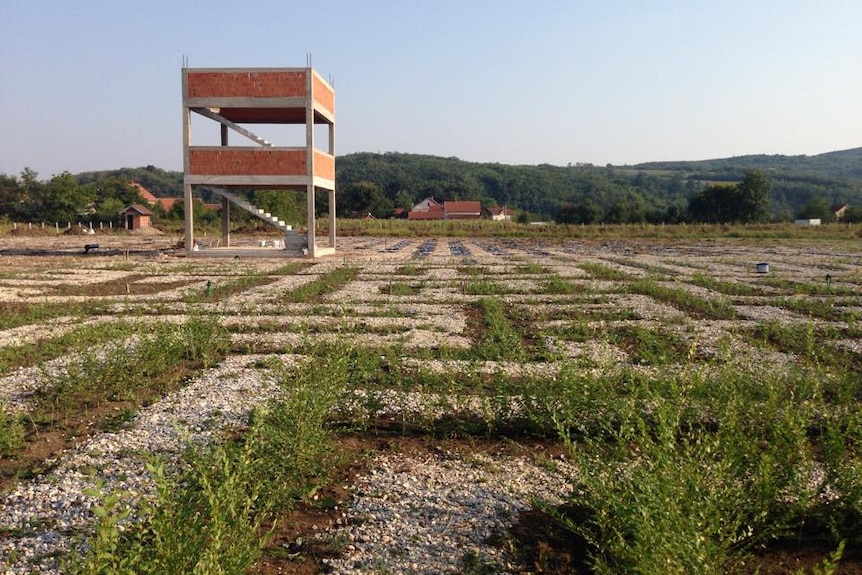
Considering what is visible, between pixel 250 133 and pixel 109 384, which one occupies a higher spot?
pixel 250 133

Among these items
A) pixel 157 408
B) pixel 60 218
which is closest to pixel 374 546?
pixel 157 408

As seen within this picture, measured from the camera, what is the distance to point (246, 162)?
2958 centimetres

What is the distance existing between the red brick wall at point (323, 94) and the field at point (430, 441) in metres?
17.0

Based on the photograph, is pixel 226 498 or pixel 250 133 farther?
pixel 250 133

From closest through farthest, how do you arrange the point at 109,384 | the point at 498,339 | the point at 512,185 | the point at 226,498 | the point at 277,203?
the point at 226,498 → the point at 109,384 → the point at 498,339 → the point at 277,203 → the point at 512,185

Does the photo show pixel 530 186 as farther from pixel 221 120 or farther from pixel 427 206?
pixel 221 120

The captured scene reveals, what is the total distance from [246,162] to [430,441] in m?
25.1

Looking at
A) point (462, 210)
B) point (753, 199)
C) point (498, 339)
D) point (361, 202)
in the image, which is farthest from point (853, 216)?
point (498, 339)

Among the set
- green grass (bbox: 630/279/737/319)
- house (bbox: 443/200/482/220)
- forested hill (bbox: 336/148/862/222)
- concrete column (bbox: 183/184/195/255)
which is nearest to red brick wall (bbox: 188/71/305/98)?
concrete column (bbox: 183/184/195/255)

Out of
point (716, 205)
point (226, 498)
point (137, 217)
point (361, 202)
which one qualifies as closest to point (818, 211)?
point (716, 205)

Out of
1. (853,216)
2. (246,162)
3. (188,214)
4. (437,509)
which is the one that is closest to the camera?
(437,509)

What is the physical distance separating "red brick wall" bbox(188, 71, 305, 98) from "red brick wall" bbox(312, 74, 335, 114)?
0.94m

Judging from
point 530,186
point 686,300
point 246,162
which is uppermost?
Result: point 530,186

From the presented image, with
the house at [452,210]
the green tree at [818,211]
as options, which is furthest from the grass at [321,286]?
the house at [452,210]
